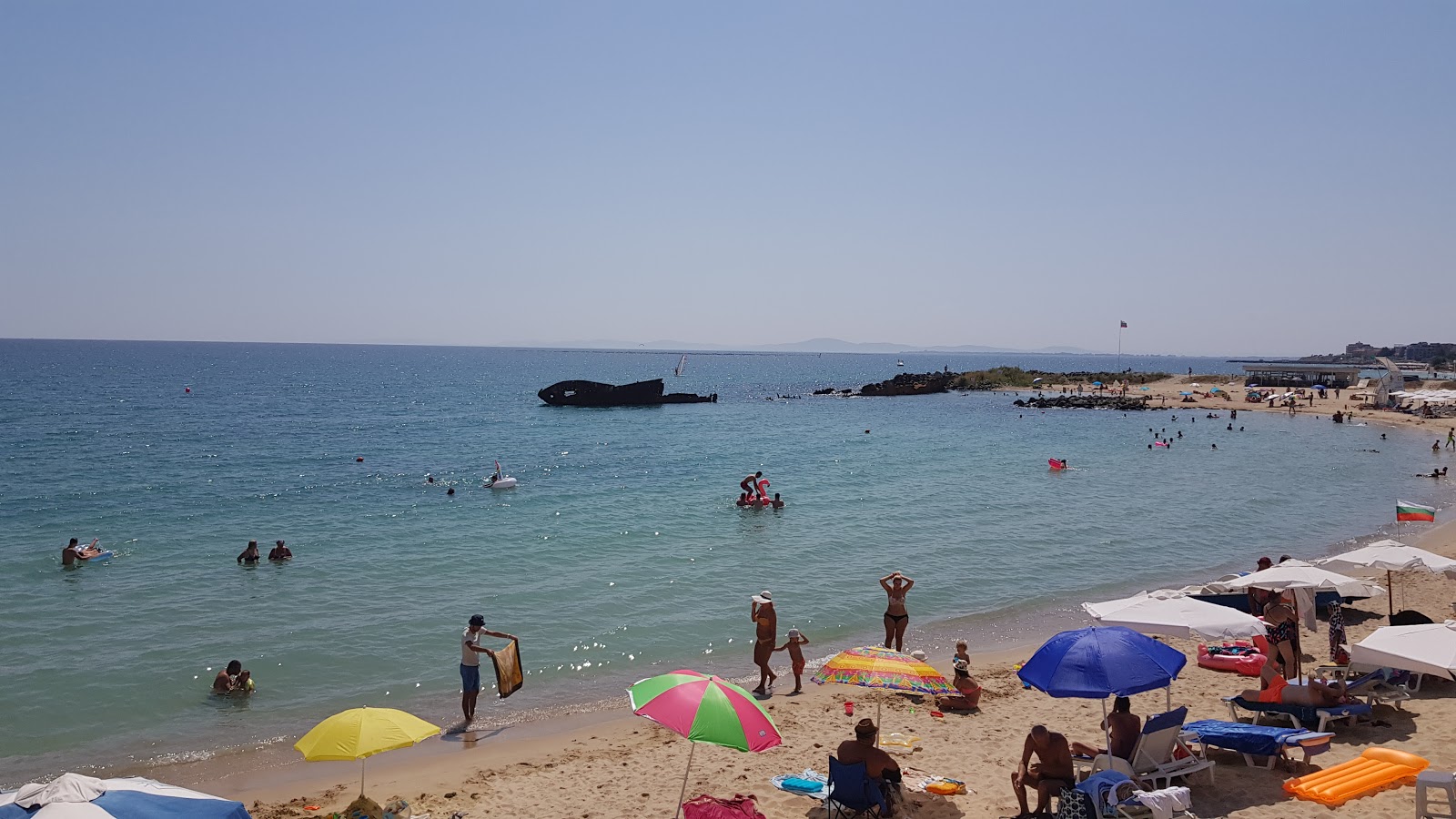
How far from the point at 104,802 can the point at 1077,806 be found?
7448mm

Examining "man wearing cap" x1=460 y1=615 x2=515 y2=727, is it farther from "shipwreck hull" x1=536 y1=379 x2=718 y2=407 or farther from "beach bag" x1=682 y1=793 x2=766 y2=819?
"shipwreck hull" x1=536 y1=379 x2=718 y2=407

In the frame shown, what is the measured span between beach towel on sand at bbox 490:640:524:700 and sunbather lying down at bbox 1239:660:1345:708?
9603 mm

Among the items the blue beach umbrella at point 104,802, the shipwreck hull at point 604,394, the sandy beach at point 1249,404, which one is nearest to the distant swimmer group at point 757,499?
the blue beach umbrella at point 104,802

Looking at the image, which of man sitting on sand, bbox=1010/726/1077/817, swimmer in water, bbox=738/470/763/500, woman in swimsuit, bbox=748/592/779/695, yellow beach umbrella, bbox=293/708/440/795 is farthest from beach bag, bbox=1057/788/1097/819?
swimmer in water, bbox=738/470/763/500

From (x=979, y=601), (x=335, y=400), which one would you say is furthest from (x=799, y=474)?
→ (x=335, y=400)

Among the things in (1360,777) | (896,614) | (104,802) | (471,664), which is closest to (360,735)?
(104,802)

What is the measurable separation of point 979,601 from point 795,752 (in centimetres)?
947

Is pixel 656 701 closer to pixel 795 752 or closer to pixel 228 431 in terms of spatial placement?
pixel 795 752

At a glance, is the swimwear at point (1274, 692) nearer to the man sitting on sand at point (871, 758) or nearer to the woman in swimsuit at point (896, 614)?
the woman in swimsuit at point (896, 614)

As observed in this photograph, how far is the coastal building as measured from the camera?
88.6 meters

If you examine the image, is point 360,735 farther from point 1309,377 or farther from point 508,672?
point 1309,377

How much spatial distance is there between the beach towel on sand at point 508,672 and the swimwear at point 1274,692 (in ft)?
31.9

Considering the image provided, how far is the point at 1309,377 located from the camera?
3595 inches

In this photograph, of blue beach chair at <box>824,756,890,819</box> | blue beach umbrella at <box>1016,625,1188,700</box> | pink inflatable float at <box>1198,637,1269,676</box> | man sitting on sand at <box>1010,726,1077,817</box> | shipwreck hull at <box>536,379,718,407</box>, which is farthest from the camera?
shipwreck hull at <box>536,379,718,407</box>
